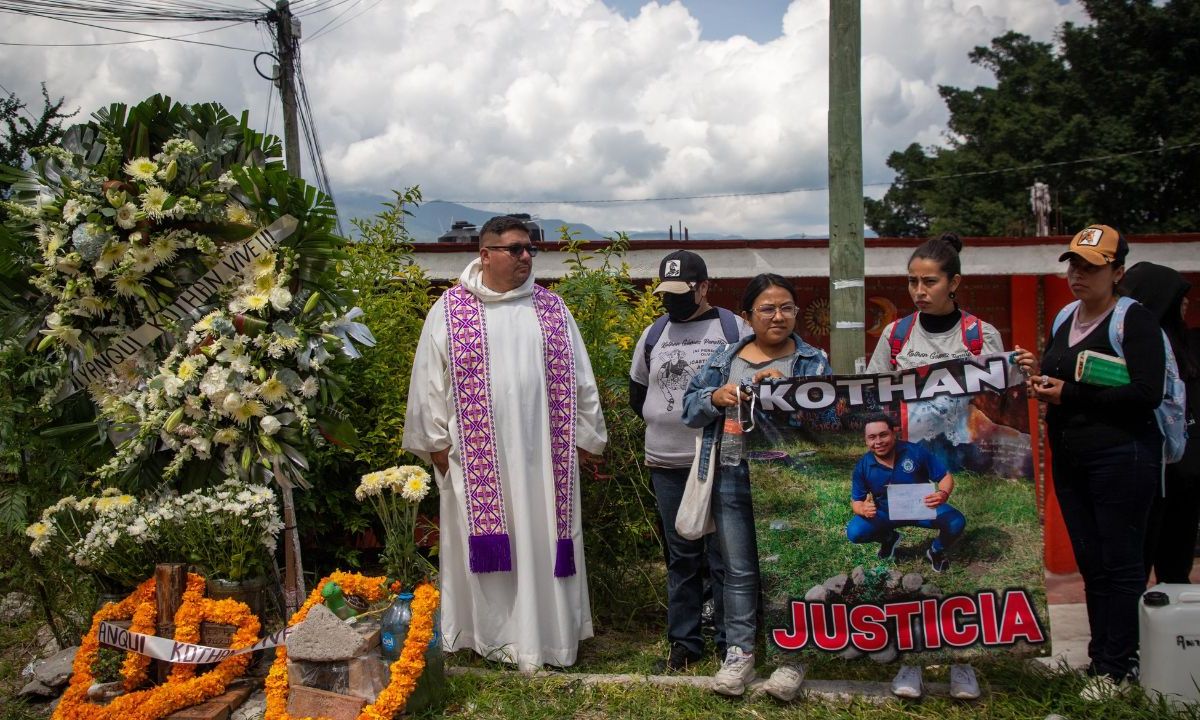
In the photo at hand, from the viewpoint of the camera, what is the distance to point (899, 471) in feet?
13.1

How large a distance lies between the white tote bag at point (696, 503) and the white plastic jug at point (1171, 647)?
1764 mm

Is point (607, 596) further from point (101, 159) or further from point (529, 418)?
point (101, 159)

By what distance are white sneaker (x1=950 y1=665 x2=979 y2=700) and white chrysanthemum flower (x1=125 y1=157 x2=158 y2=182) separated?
426 centimetres

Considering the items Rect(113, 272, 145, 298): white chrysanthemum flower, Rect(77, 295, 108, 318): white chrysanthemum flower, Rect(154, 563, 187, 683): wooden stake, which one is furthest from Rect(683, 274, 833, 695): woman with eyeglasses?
Rect(77, 295, 108, 318): white chrysanthemum flower

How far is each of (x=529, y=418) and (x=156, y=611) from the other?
1.93 m

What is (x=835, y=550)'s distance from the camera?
405cm

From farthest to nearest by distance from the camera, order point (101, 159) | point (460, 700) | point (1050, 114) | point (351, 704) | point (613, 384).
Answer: point (1050, 114) < point (613, 384) < point (101, 159) < point (460, 700) < point (351, 704)

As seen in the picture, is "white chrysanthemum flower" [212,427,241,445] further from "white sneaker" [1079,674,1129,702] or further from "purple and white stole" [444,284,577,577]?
"white sneaker" [1079,674,1129,702]

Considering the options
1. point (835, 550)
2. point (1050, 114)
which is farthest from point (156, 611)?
point (1050, 114)

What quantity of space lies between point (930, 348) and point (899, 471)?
580 millimetres

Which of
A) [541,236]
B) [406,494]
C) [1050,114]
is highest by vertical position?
[1050,114]

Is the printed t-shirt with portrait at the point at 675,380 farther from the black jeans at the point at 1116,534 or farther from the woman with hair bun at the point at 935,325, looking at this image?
the black jeans at the point at 1116,534

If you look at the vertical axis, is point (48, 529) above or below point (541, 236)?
below

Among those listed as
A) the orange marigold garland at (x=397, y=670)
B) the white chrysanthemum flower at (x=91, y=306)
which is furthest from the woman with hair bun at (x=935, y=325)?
the white chrysanthemum flower at (x=91, y=306)
